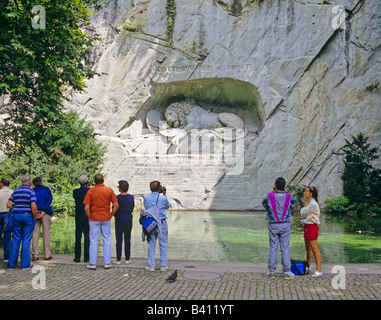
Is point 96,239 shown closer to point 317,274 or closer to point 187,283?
point 187,283

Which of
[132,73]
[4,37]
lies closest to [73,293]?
[4,37]

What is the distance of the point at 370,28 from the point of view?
55.2 feet

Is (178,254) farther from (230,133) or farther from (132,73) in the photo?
(132,73)

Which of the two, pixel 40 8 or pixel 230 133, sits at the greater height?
pixel 40 8

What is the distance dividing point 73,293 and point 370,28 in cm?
1695

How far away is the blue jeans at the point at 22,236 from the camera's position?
20.1 feet

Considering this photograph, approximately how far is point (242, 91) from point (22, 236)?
1424 cm

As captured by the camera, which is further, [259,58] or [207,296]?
[259,58]

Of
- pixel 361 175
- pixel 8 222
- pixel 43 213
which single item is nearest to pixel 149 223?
pixel 43 213

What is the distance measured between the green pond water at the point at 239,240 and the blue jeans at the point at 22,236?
1.60 meters

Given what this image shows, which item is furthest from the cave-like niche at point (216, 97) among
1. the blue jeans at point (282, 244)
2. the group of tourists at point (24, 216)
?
the group of tourists at point (24, 216)

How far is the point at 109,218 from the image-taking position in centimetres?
627

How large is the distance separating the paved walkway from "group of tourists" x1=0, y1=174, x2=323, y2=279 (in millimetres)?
251

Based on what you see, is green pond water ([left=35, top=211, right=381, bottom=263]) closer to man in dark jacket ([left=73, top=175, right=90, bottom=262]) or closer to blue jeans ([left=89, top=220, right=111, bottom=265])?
man in dark jacket ([left=73, top=175, right=90, bottom=262])
